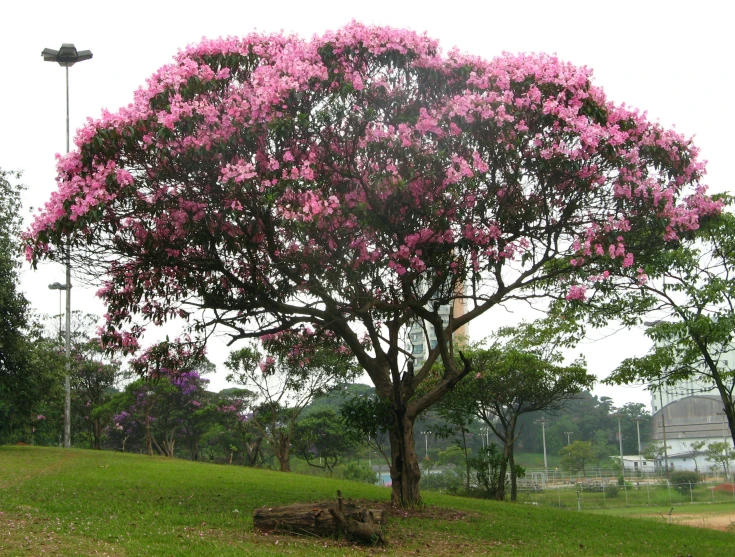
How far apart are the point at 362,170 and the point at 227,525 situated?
16.6 feet

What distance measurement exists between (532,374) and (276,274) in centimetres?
1331

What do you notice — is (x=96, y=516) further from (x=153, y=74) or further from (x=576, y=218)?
(x=576, y=218)

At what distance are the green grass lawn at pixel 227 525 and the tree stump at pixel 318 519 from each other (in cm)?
18

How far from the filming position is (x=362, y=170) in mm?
10422

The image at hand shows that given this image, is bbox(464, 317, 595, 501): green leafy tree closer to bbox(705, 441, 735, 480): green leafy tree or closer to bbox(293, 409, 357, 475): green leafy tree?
bbox(293, 409, 357, 475): green leafy tree

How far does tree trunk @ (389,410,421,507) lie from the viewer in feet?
41.1

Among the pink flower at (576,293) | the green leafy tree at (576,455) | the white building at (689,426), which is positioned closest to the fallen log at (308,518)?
the pink flower at (576,293)

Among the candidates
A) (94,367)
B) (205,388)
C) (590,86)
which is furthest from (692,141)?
(205,388)

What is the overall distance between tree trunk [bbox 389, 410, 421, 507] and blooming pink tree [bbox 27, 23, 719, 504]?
2.45 metres

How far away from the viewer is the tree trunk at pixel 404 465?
12.5 meters

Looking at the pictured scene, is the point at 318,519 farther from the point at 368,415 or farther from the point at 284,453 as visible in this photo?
the point at 284,453

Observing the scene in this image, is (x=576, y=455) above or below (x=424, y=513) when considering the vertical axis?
below

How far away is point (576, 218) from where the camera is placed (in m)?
11.2

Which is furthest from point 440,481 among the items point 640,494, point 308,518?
point 308,518
